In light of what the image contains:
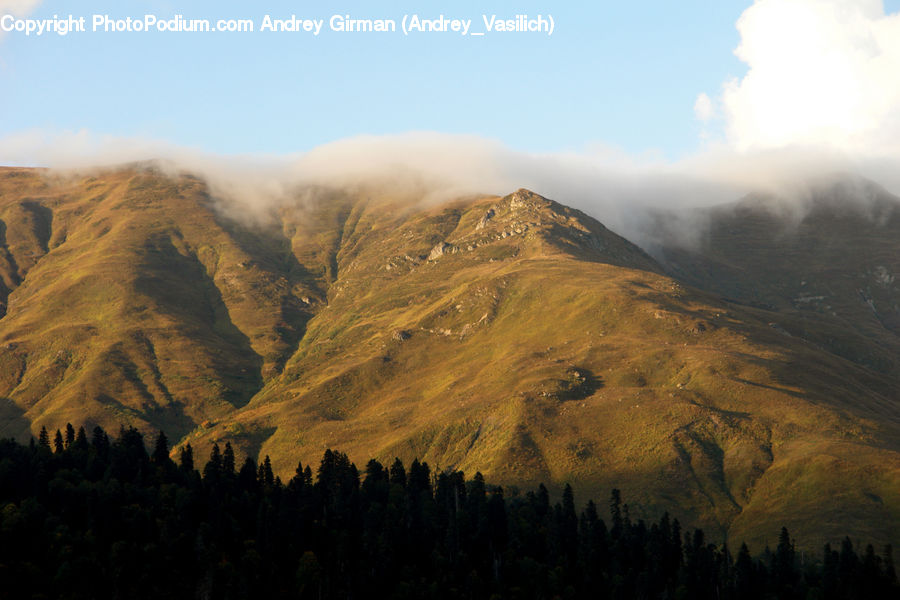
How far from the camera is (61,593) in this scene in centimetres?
19688

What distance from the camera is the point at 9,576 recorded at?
7766 inches

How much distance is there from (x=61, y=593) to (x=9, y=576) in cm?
1117
